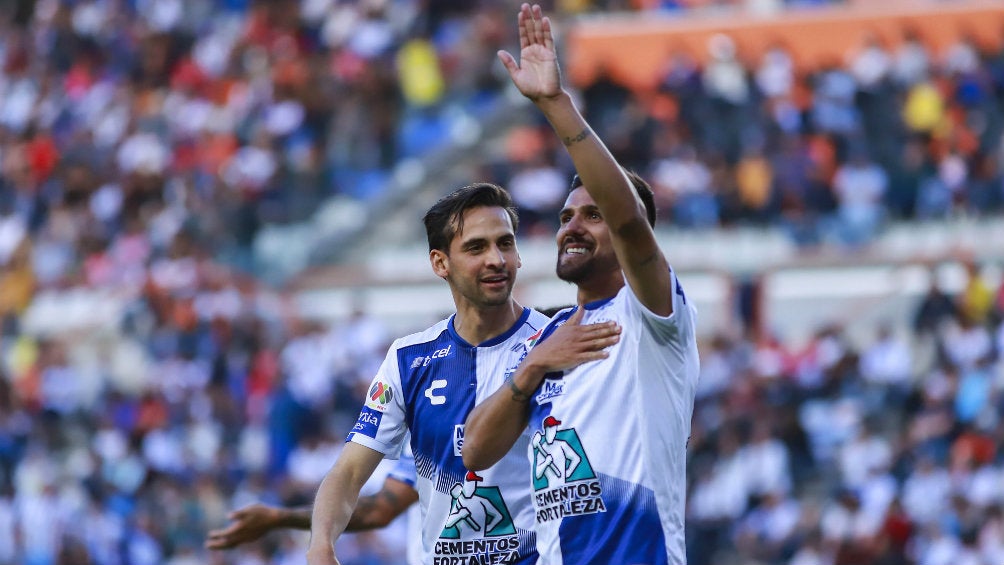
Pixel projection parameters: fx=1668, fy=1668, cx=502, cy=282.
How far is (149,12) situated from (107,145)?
333 centimetres

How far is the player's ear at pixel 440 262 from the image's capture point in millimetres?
7039

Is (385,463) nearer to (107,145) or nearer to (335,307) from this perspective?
(335,307)

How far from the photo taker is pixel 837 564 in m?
14.5

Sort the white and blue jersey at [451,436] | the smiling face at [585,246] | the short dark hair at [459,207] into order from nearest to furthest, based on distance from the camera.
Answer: the smiling face at [585,246] → the white and blue jersey at [451,436] → the short dark hair at [459,207]

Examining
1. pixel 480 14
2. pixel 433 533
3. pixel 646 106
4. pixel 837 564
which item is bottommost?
pixel 837 564

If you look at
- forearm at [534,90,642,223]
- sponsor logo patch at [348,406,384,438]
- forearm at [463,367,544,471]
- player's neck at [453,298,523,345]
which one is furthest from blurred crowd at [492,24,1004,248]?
forearm at [534,90,642,223]

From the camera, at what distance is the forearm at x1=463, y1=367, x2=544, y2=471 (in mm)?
6023

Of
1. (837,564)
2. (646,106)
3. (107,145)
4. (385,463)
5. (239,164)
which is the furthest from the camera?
(107,145)

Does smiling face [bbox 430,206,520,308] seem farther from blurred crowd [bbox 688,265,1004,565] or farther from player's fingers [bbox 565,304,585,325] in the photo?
blurred crowd [bbox 688,265,1004,565]

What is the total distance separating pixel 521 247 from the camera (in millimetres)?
19312

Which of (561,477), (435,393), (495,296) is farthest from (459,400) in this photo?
(561,477)

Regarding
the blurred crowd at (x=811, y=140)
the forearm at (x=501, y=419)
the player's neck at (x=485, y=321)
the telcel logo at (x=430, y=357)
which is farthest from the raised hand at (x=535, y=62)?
the blurred crowd at (x=811, y=140)

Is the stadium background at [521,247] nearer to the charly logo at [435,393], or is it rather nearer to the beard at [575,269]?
the charly logo at [435,393]

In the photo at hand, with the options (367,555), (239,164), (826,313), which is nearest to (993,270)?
(826,313)
